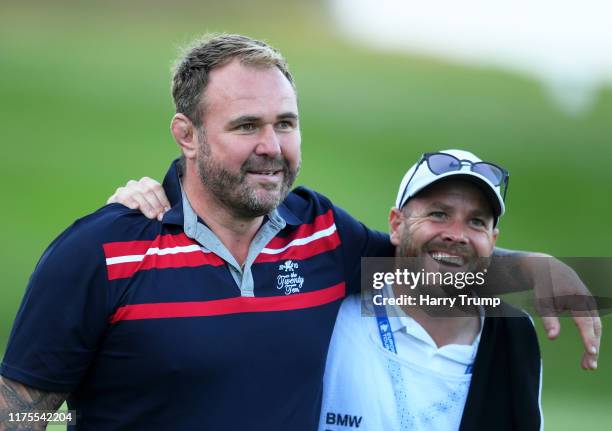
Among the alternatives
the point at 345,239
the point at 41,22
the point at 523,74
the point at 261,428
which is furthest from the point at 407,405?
the point at 41,22

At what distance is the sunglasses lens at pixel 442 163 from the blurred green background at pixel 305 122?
6.73m

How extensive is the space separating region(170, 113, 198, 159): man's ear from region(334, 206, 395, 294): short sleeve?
63cm

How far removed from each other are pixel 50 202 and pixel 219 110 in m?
11.0

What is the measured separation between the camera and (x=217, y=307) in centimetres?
278

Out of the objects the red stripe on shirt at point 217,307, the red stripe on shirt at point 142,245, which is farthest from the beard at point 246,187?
the red stripe on shirt at point 217,307

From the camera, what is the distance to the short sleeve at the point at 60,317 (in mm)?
2637

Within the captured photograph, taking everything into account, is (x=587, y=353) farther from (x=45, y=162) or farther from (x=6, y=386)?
(x=45, y=162)

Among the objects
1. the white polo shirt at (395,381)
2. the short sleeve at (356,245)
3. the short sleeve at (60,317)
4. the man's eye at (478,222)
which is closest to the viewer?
the short sleeve at (60,317)

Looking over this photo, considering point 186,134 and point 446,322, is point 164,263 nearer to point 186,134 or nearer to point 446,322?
point 186,134

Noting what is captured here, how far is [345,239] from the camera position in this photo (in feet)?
10.7

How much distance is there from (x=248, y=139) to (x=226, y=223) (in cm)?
31

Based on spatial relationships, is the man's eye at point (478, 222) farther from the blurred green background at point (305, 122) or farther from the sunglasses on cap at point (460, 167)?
the blurred green background at point (305, 122)

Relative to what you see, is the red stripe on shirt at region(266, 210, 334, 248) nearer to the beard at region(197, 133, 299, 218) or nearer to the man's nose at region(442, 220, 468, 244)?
the beard at region(197, 133, 299, 218)

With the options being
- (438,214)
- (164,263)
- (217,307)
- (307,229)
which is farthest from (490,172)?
(164,263)
